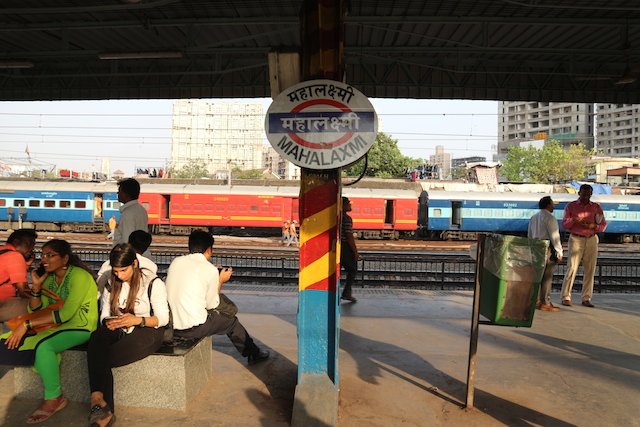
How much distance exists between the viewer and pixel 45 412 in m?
3.83

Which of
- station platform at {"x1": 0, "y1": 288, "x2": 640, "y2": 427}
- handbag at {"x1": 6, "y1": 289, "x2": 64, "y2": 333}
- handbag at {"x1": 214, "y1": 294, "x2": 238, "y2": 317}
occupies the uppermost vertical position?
handbag at {"x1": 6, "y1": 289, "x2": 64, "y2": 333}

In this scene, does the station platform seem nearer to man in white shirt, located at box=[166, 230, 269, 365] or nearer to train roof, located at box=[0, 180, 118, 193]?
man in white shirt, located at box=[166, 230, 269, 365]

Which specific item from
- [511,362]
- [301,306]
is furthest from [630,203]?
[301,306]

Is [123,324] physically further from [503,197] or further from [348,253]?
[503,197]

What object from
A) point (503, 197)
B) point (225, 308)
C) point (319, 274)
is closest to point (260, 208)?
point (503, 197)

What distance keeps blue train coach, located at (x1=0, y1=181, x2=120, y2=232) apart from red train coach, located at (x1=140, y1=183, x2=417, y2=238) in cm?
253

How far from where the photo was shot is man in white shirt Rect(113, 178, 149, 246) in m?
5.32

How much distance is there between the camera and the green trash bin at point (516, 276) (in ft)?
13.6

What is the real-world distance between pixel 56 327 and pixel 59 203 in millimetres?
27603

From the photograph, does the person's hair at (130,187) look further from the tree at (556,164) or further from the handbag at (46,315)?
the tree at (556,164)

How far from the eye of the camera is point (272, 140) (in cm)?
400

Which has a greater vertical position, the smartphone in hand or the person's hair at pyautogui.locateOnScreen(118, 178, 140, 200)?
the person's hair at pyautogui.locateOnScreen(118, 178, 140, 200)

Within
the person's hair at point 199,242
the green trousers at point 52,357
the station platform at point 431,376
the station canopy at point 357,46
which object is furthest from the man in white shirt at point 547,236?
the green trousers at point 52,357

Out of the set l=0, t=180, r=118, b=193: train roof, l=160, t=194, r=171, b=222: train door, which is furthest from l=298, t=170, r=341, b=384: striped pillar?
l=0, t=180, r=118, b=193: train roof
